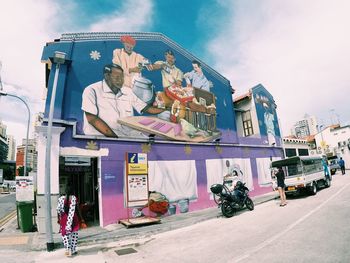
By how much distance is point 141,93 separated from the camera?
45.0ft

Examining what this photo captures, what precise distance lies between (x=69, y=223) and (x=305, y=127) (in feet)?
358

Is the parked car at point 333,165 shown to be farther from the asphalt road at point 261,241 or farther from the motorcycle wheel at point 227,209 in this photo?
the motorcycle wheel at point 227,209

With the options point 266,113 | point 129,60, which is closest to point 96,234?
point 129,60

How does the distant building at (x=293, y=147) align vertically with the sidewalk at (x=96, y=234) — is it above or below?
above

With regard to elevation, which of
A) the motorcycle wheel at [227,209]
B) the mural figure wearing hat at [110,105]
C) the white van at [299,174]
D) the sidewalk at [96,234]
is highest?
the mural figure wearing hat at [110,105]

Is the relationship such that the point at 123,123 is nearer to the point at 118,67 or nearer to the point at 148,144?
the point at 148,144

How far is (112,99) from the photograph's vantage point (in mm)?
12586

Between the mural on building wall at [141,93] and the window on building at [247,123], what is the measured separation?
478 centimetres

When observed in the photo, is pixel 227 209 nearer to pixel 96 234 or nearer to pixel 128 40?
pixel 96 234

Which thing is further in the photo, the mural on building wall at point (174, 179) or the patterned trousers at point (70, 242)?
the mural on building wall at point (174, 179)

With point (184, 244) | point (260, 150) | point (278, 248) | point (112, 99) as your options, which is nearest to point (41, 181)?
point (112, 99)

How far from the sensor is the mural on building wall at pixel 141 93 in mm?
11992

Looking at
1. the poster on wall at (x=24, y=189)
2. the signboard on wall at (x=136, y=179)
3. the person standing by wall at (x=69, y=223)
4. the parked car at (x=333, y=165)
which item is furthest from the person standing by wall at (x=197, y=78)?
the parked car at (x=333, y=165)

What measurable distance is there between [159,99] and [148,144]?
9.03 feet
